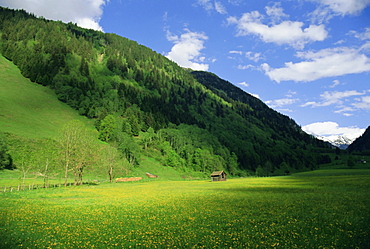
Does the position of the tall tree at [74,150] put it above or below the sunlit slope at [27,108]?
below

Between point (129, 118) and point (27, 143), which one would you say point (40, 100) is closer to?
point (129, 118)

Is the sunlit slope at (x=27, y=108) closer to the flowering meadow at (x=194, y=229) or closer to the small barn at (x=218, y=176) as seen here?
the small barn at (x=218, y=176)

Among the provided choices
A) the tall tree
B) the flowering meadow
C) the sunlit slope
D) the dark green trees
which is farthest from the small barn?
the flowering meadow

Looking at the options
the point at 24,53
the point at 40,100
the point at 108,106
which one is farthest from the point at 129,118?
the point at 24,53

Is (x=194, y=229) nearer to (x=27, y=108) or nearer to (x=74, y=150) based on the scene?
(x=74, y=150)

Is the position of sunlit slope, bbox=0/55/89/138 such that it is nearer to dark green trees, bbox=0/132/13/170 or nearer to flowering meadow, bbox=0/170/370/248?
dark green trees, bbox=0/132/13/170

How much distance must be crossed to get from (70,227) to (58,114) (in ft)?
490

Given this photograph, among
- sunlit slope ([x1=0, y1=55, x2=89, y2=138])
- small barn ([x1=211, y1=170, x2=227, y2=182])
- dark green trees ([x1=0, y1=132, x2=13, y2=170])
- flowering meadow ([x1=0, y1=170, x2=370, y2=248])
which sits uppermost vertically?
sunlit slope ([x1=0, y1=55, x2=89, y2=138])

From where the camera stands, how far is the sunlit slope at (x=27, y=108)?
101450 mm

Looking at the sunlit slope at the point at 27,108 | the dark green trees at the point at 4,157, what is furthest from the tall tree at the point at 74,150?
the sunlit slope at the point at 27,108

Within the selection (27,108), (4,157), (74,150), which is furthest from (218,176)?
(27,108)

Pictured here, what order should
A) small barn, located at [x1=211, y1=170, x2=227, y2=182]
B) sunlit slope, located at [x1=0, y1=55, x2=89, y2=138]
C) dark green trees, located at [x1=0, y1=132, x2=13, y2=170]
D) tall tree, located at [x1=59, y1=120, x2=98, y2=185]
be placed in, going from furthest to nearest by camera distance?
small barn, located at [x1=211, y1=170, x2=227, y2=182] < sunlit slope, located at [x1=0, y1=55, x2=89, y2=138] < dark green trees, located at [x1=0, y1=132, x2=13, y2=170] < tall tree, located at [x1=59, y1=120, x2=98, y2=185]

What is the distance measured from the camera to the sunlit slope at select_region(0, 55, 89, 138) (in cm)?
10145

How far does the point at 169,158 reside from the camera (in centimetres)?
14388
